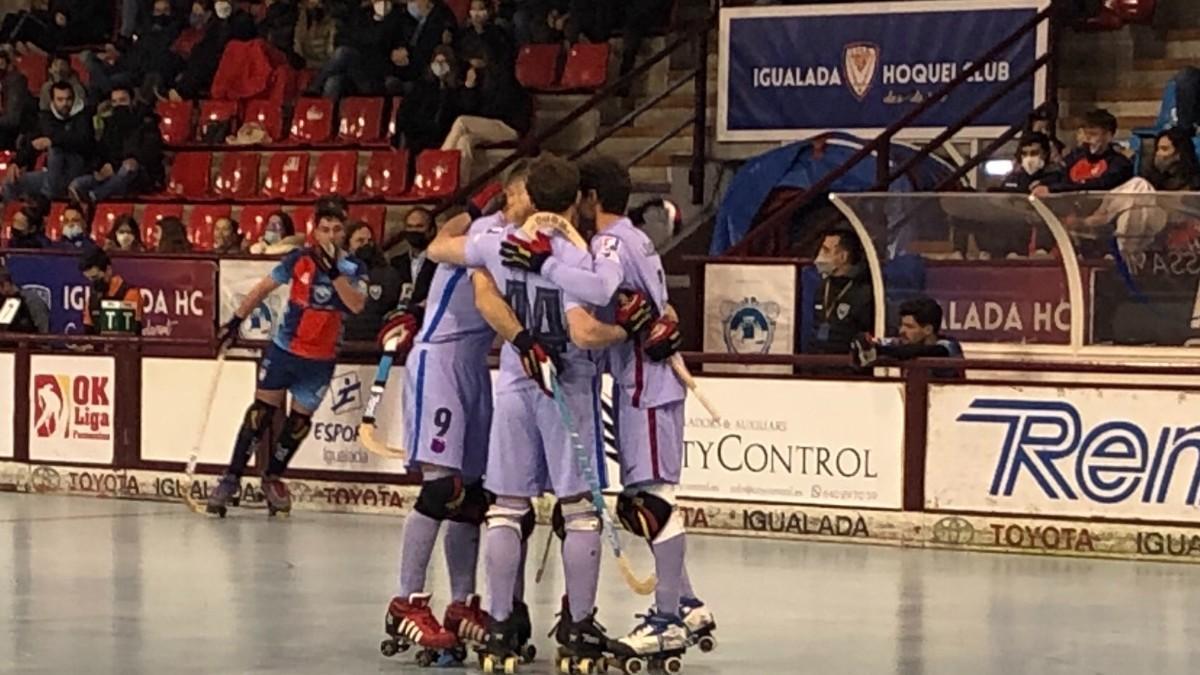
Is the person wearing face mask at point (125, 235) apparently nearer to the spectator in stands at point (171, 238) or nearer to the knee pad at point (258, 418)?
the spectator in stands at point (171, 238)

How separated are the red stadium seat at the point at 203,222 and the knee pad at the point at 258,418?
19.0 ft

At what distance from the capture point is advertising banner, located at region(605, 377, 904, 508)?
13.0 m

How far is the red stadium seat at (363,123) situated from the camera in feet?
66.3

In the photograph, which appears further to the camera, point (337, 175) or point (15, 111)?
point (15, 111)

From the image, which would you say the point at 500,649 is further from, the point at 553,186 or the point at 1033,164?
the point at 1033,164

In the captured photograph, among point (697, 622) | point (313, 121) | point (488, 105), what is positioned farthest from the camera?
point (313, 121)

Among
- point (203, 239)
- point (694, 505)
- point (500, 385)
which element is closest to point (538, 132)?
point (203, 239)

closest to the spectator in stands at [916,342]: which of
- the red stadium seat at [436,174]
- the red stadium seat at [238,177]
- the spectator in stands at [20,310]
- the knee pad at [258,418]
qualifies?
the knee pad at [258,418]

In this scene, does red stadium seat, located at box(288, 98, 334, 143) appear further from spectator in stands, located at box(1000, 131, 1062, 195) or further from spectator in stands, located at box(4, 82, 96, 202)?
spectator in stands, located at box(1000, 131, 1062, 195)

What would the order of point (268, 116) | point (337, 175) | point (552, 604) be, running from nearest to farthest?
point (552, 604) < point (337, 175) < point (268, 116)

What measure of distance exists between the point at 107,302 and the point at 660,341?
8439 mm

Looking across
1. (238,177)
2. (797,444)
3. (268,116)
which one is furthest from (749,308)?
(268,116)

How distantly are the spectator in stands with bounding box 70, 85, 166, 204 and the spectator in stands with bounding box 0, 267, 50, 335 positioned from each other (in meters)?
3.28

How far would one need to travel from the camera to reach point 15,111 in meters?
22.3
